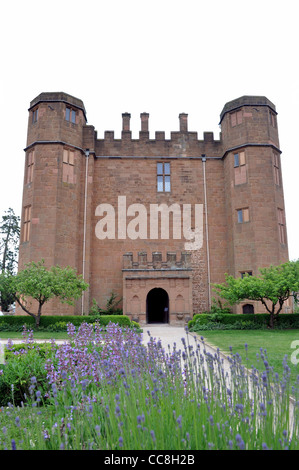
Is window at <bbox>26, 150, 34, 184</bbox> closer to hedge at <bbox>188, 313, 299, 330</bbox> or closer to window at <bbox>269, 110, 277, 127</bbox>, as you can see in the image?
hedge at <bbox>188, 313, 299, 330</bbox>

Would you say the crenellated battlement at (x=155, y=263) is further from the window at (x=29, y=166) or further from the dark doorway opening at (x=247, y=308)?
the window at (x=29, y=166)

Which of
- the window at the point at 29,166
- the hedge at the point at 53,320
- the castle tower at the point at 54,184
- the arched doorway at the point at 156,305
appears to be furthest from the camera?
the arched doorway at the point at 156,305

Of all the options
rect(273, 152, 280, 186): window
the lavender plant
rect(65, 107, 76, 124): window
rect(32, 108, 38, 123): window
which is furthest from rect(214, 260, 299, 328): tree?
rect(32, 108, 38, 123): window

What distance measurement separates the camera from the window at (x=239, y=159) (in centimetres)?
2066

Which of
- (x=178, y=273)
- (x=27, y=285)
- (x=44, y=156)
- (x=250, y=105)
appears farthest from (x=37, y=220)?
(x=250, y=105)

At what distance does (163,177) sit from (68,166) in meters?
6.10

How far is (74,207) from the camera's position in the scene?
19969 mm

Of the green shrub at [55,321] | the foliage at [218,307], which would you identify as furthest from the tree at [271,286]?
the green shrub at [55,321]

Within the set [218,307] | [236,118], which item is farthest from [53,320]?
[236,118]

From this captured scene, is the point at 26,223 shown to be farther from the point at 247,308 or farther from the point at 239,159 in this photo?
the point at 247,308

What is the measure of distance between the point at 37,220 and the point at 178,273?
843cm

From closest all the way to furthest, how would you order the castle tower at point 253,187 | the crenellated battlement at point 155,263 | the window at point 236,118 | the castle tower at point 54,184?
the crenellated battlement at point 155,263 → the castle tower at point 54,184 → the castle tower at point 253,187 → the window at point 236,118

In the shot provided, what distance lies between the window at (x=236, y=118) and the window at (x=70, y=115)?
9.92 metres
